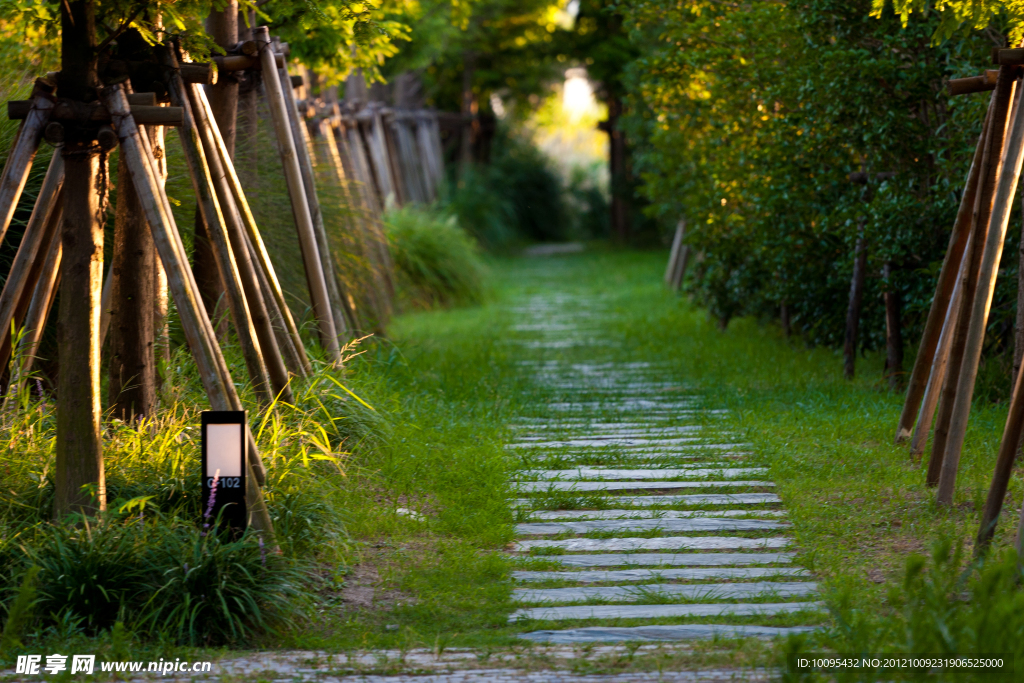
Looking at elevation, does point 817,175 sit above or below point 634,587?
above

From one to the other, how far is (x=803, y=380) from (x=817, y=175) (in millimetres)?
1665

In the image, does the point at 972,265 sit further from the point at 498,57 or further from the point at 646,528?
A: the point at 498,57

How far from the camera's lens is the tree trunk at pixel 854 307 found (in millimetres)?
8055

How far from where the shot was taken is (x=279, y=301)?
5984mm

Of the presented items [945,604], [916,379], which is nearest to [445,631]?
[945,604]

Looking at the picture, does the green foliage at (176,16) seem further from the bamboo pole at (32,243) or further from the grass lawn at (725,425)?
the grass lawn at (725,425)

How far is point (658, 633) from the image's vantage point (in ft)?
12.2

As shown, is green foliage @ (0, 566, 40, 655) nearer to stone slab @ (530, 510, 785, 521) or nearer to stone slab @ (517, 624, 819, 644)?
stone slab @ (517, 624, 819, 644)

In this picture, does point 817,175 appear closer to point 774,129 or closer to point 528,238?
point 774,129

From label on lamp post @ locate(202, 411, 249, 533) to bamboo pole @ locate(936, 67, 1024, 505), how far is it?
318cm

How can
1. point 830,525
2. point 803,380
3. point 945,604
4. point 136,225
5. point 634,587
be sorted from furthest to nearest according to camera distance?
point 803,380
point 136,225
point 830,525
point 634,587
point 945,604

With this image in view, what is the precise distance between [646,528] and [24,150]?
11.1 feet

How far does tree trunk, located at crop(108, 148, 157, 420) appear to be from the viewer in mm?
5145

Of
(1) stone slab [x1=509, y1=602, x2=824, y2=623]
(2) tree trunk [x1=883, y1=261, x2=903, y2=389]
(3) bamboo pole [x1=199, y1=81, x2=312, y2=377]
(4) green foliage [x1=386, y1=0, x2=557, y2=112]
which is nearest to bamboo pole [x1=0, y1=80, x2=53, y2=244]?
(3) bamboo pole [x1=199, y1=81, x2=312, y2=377]
